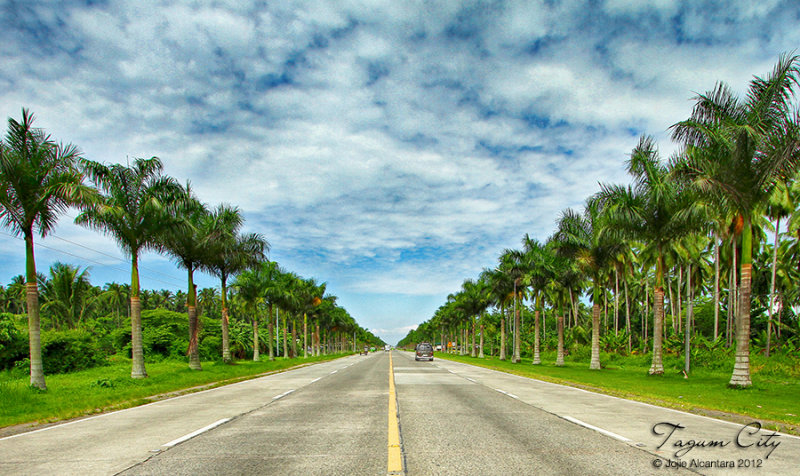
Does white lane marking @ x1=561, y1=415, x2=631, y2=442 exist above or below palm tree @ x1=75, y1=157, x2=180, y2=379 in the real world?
below

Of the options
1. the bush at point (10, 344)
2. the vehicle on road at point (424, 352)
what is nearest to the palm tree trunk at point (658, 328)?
the vehicle on road at point (424, 352)

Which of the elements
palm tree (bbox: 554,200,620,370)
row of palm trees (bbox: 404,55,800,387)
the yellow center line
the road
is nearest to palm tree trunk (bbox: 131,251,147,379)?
the road

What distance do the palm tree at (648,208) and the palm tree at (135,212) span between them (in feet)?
79.0

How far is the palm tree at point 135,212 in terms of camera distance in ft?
72.9

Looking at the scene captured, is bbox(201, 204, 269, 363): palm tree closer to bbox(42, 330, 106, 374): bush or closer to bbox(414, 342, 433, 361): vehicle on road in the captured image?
bbox(42, 330, 106, 374): bush

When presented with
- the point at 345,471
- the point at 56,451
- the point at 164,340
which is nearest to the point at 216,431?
the point at 56,451

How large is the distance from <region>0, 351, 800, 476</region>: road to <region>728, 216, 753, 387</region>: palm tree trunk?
376 inches

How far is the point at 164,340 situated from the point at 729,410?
39.1 m

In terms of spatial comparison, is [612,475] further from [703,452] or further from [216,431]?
[216,431]

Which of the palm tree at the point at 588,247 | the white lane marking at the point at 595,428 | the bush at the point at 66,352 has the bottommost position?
the bush at the point at 66,352

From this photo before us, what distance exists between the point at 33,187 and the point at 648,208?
28330mm

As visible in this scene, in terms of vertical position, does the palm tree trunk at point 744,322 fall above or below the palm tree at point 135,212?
below

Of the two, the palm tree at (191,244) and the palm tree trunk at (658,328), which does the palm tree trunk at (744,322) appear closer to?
the palm tree trunk at (658,328)

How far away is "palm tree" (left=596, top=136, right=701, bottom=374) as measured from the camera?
2539cm
